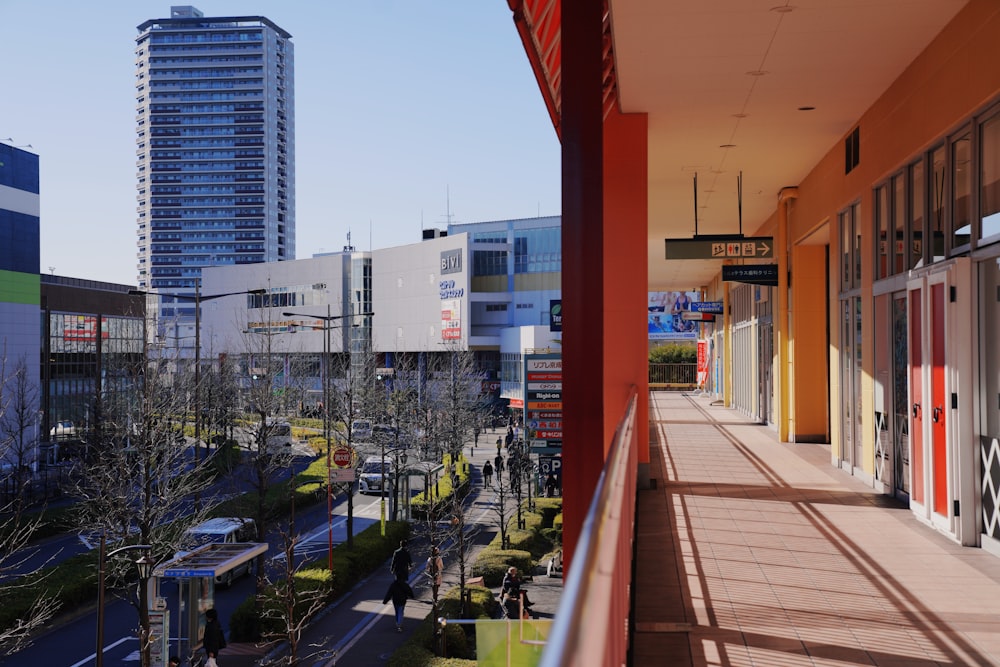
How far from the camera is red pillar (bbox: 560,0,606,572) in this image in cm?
631

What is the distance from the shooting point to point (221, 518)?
29.1 metres

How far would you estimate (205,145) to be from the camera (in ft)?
552

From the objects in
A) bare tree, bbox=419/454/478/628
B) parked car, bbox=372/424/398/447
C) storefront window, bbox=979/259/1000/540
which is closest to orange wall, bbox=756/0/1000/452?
storefront window, bbox=979/259/1000/540

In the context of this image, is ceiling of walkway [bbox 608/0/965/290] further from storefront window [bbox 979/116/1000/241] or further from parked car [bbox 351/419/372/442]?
parked car [bbox 351/419/372/442]

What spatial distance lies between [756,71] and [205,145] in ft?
562

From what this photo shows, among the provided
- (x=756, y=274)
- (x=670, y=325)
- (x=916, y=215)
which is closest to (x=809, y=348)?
(x=756, y=274)

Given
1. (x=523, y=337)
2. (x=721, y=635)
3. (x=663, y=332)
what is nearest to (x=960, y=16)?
(x=721, y=635)

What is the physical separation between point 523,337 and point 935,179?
54.9 metres

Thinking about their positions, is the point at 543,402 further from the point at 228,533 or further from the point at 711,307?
the point at 228,533

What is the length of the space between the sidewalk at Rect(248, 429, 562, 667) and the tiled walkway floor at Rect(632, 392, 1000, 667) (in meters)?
7.73

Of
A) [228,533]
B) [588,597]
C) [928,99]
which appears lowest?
[228,533]

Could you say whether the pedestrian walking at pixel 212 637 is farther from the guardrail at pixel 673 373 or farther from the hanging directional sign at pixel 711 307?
the guardrail at pixel 673 373

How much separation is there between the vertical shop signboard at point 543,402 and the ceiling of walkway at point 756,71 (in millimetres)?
13556

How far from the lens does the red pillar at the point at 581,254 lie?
249 inches
